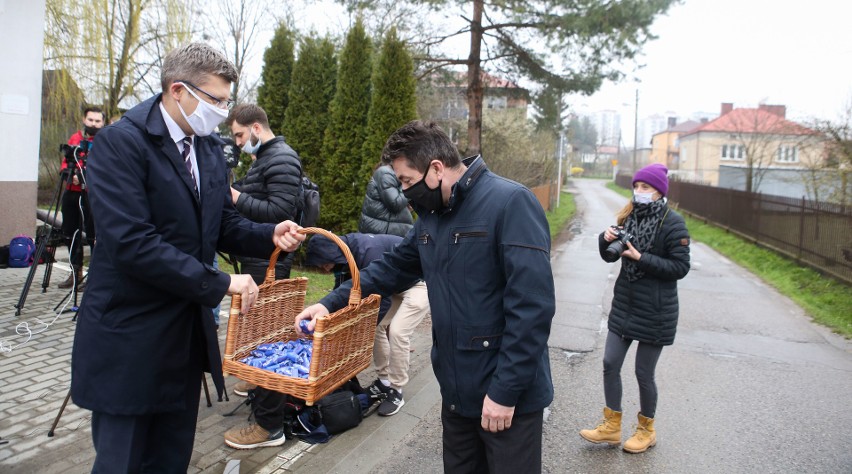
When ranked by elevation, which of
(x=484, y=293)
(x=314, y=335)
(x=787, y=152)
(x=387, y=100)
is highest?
(x=787, y=152)

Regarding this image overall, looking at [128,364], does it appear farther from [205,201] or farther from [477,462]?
[477,462]

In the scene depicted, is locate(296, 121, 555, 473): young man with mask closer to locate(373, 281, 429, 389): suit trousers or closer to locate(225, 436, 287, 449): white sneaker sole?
locate(225, 436, 287, 449): white sneaker sole

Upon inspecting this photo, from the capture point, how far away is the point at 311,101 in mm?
10297

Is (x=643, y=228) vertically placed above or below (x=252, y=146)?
below

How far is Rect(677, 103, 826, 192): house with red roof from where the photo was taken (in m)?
18.0

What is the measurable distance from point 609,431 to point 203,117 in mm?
3504

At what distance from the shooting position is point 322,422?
14.0 feet

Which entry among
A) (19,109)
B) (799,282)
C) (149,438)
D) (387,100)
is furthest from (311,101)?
(799,282)

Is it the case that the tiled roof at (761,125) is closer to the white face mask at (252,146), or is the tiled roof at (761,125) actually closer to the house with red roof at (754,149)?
the house with red roof at (754,149)

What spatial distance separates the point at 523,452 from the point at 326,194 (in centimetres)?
818

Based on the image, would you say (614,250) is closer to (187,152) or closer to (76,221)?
(187,152)

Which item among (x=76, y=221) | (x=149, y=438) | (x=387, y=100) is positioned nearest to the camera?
(x=149, y=438)

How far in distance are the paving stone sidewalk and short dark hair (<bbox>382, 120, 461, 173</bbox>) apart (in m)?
2.29

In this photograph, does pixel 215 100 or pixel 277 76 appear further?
pixel 277 76
